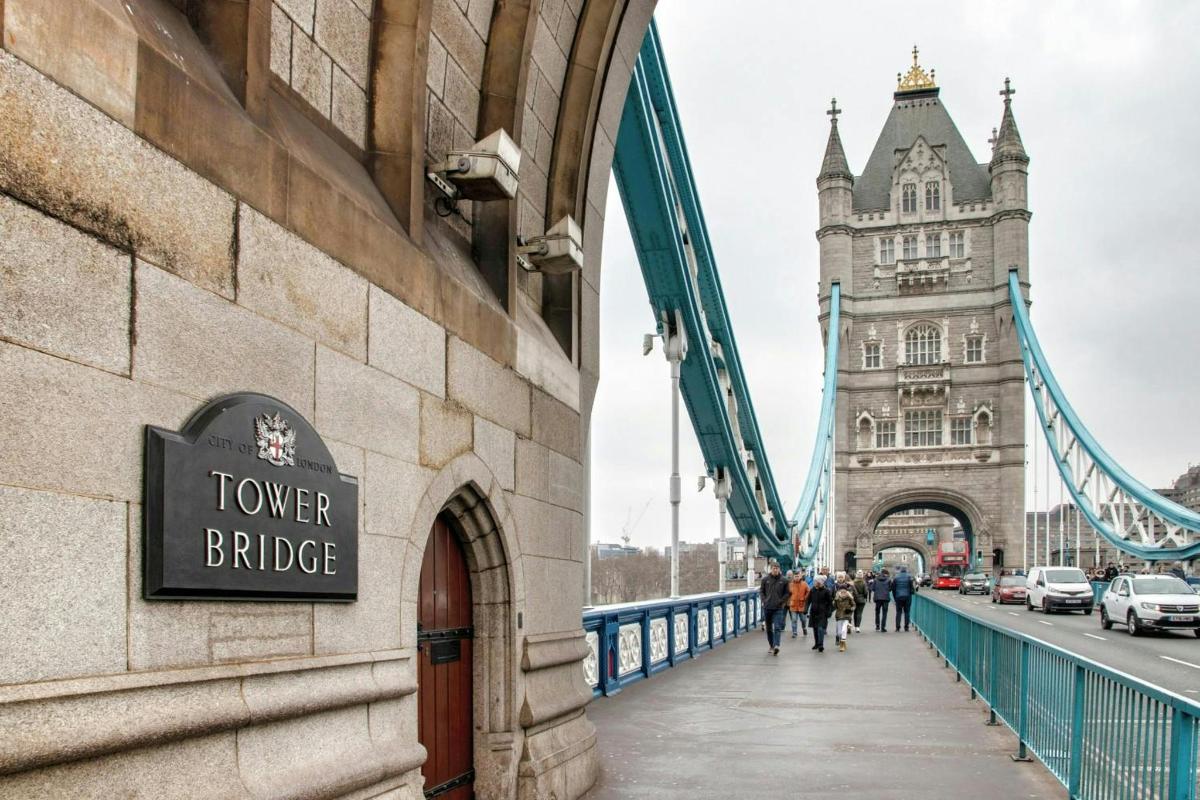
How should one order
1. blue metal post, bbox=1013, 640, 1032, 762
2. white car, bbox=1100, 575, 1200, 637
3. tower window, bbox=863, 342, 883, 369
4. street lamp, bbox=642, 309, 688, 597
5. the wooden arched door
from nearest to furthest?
the wooden arched door
blue metal post, bbox=1013, 640, 1032, 762
street lamp, bbox=642, 309, 688, 597
white car, bbox=1100, 575, 1200, 637
tower window, bbox=863, 342, 883, 369

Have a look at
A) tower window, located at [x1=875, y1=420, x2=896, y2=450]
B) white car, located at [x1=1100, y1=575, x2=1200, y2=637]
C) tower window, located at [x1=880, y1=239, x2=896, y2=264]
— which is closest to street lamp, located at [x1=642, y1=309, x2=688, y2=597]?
white car, located at [x1=1100, y1=575, x2=1200, y2=637]

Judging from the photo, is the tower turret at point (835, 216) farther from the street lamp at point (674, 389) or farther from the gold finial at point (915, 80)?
the street lamp at point (674, 389)

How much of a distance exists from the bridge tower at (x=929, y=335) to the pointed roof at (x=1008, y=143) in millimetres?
92

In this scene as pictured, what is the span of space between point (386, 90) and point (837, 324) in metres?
68.8

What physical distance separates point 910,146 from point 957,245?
7760 mm

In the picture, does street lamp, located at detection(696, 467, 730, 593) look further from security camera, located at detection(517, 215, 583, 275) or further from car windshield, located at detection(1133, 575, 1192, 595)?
security camera, located at detection(517, 215, 583, 275)

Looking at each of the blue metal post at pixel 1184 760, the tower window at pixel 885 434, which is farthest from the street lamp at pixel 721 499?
the tower window at pixel 885 434

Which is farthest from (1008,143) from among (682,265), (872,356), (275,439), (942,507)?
(275,439)

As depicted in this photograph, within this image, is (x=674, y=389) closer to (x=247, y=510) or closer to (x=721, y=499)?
(x=721, y=499)

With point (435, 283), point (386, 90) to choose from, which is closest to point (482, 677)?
point (435, 283)

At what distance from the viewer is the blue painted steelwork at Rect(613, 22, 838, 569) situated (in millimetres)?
18125

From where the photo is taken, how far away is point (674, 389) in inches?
821

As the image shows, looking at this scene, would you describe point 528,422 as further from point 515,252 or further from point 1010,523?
point 1010,523

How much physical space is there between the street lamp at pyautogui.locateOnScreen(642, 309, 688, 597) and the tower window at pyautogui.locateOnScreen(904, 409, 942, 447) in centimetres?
5150
